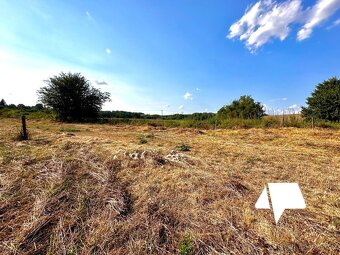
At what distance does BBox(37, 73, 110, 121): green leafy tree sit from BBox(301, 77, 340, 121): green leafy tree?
26274mm

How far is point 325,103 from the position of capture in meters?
24.4

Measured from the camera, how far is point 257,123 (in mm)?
19094

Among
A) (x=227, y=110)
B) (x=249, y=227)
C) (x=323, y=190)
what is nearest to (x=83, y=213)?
(x=249, y=227)

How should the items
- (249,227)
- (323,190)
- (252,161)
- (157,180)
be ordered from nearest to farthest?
(249,227), (323,190), (157,180), (252,161)

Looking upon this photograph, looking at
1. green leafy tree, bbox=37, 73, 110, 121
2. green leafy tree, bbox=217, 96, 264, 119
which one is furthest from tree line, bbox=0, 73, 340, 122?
green leafy tree, bbox=217, 96, 264, 119

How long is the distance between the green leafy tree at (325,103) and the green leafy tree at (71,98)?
26.3 metres

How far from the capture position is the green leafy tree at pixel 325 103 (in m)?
23.2

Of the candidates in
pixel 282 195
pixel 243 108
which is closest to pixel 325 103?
pixel 243 108

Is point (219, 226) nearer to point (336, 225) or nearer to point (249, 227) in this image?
point (249, 227)

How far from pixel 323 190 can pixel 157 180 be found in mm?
2912

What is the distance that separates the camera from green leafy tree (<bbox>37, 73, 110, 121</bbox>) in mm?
24781

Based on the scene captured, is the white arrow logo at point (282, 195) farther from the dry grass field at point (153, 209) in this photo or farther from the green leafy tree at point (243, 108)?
the green leafy tree at point (243, 108)

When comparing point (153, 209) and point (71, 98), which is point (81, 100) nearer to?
point (71, 98)

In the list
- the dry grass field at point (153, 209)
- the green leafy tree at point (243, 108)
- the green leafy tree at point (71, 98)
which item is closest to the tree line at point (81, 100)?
the green leafy tree at point (71, 98)
